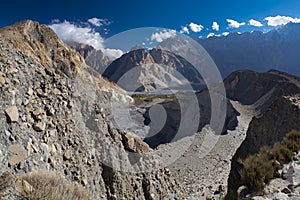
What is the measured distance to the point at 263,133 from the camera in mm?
16344

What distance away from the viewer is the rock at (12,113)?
5.51 meters

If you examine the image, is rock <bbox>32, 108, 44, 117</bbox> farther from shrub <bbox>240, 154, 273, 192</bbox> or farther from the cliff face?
the cliff face

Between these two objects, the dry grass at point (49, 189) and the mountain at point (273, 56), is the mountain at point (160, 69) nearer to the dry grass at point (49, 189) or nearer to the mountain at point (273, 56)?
the mountain at point (273, 56)

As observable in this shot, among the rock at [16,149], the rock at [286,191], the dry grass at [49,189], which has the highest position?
the rock at [16,149]

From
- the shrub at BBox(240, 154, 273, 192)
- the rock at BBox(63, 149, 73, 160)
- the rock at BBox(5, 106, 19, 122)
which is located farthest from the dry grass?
the shrub at BBox(240, 154, 273, 192)

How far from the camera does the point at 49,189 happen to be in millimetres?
3859

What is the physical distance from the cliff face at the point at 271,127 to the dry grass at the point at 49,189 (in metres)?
11.1

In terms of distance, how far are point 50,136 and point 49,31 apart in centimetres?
6798

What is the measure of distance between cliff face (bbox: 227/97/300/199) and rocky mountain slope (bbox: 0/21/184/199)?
6961 millimetres

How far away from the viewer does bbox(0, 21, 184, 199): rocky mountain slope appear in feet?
18.0

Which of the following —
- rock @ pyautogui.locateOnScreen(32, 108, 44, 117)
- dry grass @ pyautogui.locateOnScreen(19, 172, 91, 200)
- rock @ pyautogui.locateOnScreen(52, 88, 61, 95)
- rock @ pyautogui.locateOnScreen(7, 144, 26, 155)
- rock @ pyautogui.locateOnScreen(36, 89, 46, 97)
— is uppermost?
rock @ pyautogui.locateOnScreen(52, 88, 61, 95)

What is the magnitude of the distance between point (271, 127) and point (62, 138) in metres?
12.6

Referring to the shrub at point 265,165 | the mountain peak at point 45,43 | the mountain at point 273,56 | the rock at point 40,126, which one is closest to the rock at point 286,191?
the shrub at point 265,165

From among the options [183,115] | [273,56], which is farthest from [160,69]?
[183,115]
